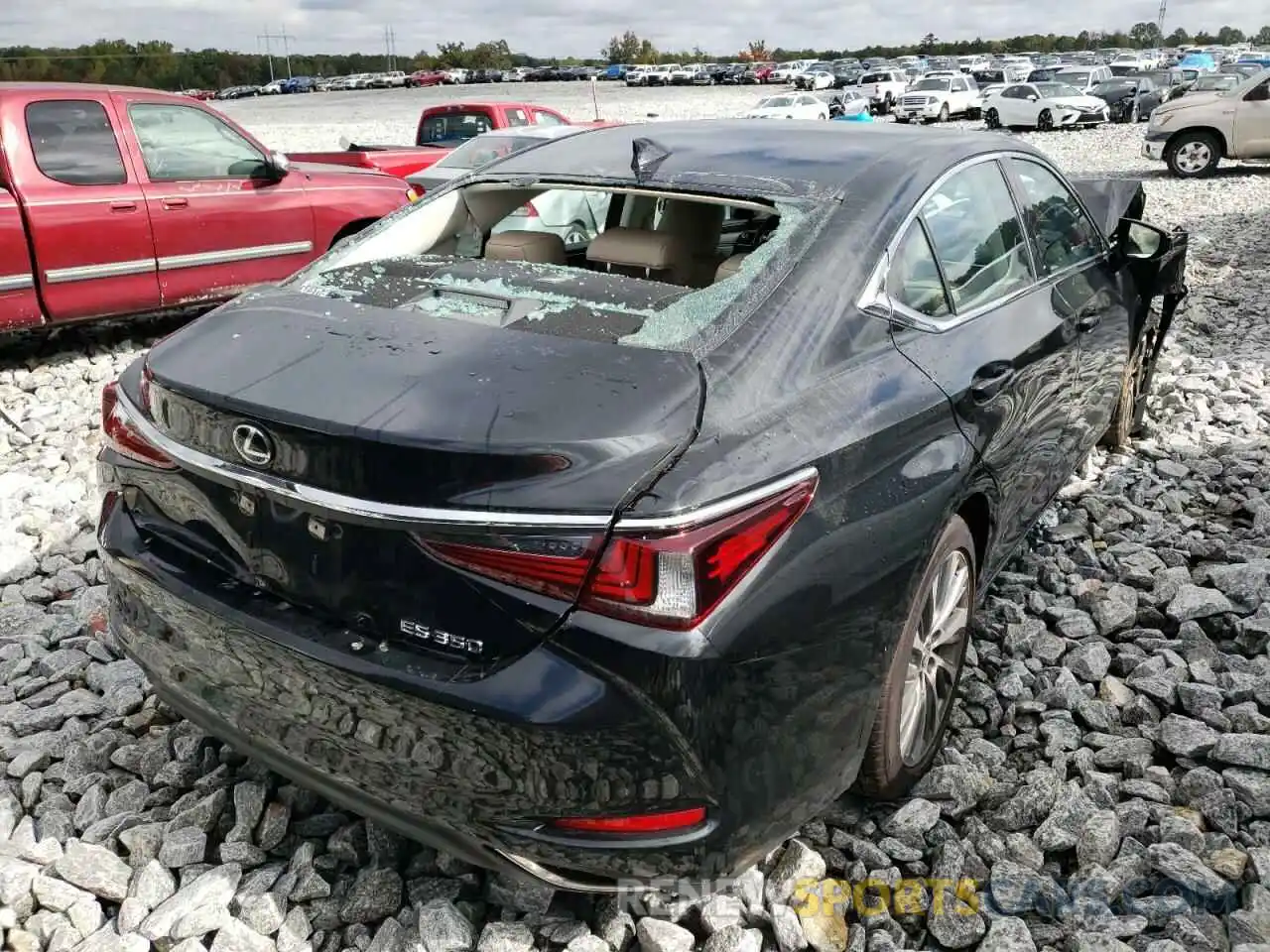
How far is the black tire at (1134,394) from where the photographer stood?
16.3 ft

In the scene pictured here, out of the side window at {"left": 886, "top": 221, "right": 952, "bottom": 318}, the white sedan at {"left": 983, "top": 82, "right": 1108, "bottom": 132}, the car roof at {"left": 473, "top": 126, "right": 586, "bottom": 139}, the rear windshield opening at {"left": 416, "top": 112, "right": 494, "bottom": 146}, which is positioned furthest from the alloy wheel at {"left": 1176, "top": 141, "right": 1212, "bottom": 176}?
the side window at {"left": 886, "top": 221, "right": 952, "bottom": 318}

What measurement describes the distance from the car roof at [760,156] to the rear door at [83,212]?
432cm

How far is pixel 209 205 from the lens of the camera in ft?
23.5

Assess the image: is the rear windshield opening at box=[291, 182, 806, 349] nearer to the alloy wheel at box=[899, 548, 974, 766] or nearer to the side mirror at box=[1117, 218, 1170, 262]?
the alloy wheel at box=[899, 548, 974, 766]

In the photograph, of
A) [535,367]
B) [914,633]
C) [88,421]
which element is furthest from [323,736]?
[88,421]

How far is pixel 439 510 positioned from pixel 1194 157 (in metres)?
18.1

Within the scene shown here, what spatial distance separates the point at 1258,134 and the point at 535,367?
1768 centimetres

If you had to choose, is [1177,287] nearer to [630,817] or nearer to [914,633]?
[914,633]

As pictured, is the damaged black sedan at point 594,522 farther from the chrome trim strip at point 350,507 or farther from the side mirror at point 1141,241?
the side mirror at point 1141,241

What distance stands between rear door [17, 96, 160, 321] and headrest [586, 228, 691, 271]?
187 inches

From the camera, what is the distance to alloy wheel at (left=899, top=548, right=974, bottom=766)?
103 inches

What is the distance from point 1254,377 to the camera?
624cm

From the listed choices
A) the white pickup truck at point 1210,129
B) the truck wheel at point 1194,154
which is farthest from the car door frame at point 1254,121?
the truck wheel at point 1194,154

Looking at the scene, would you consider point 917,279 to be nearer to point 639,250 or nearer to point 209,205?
point 639,250
